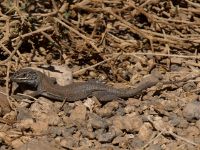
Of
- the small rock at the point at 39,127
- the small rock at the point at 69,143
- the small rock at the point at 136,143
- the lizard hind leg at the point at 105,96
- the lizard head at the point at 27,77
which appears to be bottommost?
the small rock at the point at 136,143

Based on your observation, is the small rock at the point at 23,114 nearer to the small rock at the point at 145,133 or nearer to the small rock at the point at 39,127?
the small rock at the point at 39,127

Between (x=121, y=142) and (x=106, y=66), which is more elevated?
(x=106, y=66)

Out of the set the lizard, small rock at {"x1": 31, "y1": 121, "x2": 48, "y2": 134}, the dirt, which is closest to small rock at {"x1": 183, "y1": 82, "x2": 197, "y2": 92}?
the dirt

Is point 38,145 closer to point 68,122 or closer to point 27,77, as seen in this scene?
point 68,122

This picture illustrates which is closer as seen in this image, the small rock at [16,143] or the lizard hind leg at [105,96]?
the small rock at [16,143]

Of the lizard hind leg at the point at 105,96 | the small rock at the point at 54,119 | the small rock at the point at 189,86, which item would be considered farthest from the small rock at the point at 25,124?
the small rock at the point at 189,86

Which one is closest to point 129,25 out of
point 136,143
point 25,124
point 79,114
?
point 79,114

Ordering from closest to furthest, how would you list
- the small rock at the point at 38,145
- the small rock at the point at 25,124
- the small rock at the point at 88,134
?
the small rock at the point at 38,145 < the small rock at the point at 88,134 < the small rock at the point at 25,124

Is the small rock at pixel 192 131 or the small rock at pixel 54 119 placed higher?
the small rock at pixel 54 119
